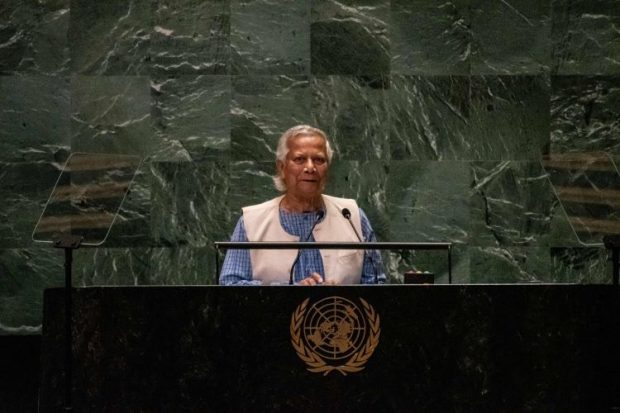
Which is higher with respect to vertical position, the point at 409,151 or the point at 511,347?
the point at 409,151

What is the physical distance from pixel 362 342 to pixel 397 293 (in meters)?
0.20

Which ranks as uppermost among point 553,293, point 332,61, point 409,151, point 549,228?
point 332,61

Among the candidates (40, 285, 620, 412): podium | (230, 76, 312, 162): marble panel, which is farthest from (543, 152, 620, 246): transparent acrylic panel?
(40, 285, 620, 412): podium

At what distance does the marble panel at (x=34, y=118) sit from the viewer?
5527mm

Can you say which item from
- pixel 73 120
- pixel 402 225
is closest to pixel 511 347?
pixel 402 225

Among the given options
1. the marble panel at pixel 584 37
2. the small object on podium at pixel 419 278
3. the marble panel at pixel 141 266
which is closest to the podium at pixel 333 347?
the small object on podium at pixel 419 278

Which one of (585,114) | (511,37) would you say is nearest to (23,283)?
(511,37)

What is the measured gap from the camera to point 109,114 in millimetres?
5562

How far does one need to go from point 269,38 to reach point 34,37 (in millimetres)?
1341

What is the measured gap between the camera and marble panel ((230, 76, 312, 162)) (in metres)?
5.60

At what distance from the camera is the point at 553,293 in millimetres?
3242

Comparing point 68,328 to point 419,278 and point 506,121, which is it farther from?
point 506,121

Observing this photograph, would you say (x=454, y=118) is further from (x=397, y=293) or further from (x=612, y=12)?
(x=397, y=293)

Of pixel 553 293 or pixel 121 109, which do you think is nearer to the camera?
pixel 553 293
